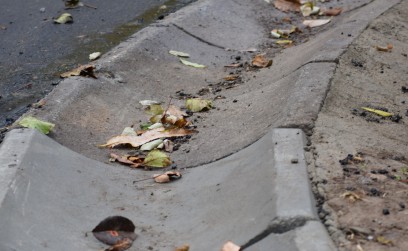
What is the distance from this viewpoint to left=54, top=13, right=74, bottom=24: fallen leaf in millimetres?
5938

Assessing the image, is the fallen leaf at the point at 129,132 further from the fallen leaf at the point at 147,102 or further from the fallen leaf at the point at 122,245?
the fallen leaf at the point at 122,245

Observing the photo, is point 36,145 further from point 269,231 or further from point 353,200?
point 353,200

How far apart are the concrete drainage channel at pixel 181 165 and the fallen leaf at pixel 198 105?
0.09m

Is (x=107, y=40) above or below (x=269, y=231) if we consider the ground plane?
below

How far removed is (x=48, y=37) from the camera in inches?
221

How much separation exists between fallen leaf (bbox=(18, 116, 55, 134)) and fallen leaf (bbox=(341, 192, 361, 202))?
1.67 m

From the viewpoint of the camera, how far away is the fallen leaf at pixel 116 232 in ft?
9.39

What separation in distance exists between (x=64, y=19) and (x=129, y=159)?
265 cm

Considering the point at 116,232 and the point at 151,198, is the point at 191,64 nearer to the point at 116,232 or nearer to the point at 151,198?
the point at 151,198

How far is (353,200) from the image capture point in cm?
262

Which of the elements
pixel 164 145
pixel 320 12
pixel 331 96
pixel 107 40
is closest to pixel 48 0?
pixel 107 40

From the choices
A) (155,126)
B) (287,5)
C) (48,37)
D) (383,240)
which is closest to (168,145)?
(155,126)

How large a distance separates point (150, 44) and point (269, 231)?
284 centimetres

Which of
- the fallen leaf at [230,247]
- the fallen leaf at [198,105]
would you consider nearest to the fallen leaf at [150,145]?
the fallen leaf at [198,105]
